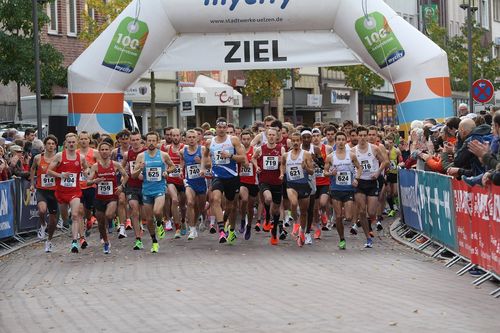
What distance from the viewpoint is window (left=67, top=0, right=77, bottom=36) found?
151 ft

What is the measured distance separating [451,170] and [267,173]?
503 cm

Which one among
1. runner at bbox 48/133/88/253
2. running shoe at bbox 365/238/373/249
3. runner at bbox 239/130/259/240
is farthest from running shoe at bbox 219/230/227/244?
running shoe at bbox 365/238/373/249

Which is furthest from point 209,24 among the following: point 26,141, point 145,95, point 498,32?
point 498,32

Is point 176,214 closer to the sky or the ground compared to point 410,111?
closer to the ground

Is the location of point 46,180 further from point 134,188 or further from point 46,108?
point 46,108

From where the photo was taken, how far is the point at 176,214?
2062 cm

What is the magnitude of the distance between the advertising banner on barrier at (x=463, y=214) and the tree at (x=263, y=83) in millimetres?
35042

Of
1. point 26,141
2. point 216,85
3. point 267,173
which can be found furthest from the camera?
point 216,85

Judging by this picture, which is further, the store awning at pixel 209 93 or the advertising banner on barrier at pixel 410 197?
the store awning at pixel 209 93

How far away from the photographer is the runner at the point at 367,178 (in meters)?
18.6

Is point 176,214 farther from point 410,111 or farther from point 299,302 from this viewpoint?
point 299,302

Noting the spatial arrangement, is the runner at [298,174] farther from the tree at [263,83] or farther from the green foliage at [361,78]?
the green foliage at [361,78]

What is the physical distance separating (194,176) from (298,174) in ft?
8.10

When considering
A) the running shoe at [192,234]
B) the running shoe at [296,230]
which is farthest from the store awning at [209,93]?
the running shoe at [296,230]
